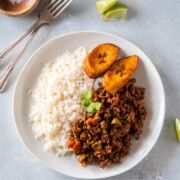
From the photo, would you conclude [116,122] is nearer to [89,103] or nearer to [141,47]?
[89,103]

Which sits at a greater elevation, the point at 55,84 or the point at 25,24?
the point at 25,24

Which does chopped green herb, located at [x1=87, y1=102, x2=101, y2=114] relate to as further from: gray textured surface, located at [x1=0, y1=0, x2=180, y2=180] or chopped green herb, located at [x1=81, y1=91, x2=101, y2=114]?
gray textured surface, located at [x1=0, y1=0, x2=180, y2=180]

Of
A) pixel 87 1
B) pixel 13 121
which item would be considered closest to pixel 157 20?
pixel 87 1

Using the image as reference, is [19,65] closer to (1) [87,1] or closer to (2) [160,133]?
(1) [87,1]

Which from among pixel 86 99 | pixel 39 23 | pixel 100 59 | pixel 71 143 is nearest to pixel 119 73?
pixel 100 59

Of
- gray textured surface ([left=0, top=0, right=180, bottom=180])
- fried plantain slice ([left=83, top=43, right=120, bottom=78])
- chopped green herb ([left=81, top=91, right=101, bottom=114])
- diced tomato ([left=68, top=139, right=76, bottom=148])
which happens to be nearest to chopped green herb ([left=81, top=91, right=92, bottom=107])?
chopped green herb ([left=81, top=91, right=101, bottom=114])

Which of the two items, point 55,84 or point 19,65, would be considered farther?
point 19,65
